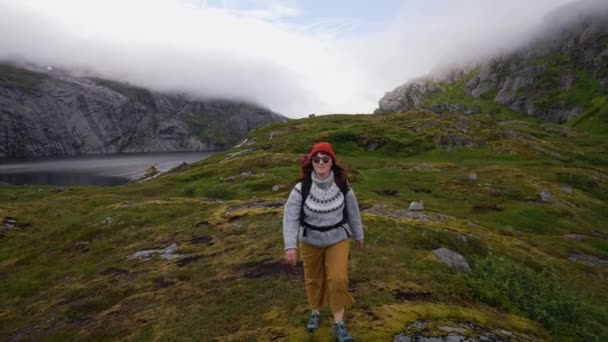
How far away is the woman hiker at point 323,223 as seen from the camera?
10133 millimetres

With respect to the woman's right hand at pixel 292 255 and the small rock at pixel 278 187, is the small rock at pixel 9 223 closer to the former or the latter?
the small rock at pixel 278 187

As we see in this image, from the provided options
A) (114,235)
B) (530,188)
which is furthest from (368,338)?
(530,188)

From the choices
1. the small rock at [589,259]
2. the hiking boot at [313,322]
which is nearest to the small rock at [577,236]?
the small rock at [589,259]

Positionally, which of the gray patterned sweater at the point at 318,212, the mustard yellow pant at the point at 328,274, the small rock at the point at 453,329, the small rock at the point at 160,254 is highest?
the gray patterned sweater at the point at 318,212

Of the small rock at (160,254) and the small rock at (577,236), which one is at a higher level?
the small rock at (160,254)

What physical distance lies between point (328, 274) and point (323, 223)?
138 cm

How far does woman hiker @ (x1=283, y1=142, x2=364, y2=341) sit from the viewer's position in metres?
10.1

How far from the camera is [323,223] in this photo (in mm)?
10312

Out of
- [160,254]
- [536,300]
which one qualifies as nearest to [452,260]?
[536,300]

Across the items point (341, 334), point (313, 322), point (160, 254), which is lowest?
point (160, 254)

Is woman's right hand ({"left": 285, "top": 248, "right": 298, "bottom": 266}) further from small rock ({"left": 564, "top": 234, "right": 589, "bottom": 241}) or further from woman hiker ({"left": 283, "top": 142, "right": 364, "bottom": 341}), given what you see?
small rock ({"left": 564, "top": 234, "right": 589, "bottom": 241})

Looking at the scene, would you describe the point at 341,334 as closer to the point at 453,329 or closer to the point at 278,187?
the point at 453,329

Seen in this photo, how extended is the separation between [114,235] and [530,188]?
56037mm

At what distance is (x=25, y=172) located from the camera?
196m
